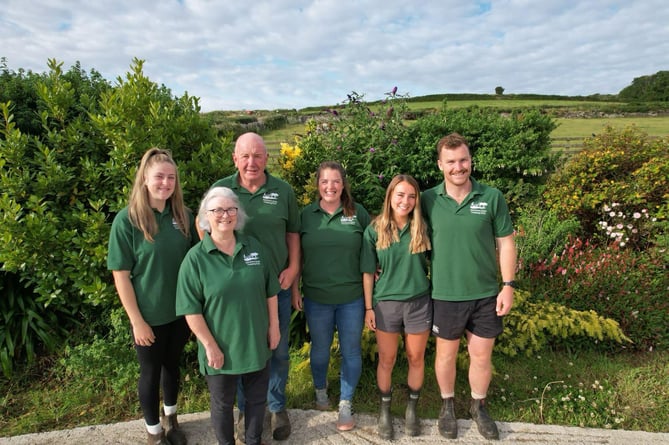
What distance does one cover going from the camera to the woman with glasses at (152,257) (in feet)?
8.26

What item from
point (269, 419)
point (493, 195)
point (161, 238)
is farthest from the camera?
point (269, 419)

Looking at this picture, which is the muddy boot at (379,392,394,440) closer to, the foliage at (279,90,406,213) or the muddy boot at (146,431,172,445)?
the muddy boot at (146,431,172,445)

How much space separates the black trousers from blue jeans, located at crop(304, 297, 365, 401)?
538 millimetres

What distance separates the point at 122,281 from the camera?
2.50 meters

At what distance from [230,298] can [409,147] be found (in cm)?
509

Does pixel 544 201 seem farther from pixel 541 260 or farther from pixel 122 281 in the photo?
pixel 122 281

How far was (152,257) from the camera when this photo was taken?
254 centimetres

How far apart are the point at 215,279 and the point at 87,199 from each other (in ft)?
6.88

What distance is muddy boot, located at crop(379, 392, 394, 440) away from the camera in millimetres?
3043

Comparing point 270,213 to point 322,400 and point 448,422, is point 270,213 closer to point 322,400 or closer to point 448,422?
point 322,400

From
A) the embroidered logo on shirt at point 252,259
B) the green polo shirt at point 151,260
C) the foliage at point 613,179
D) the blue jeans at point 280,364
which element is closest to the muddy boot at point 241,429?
the blue jeans at point 280,364

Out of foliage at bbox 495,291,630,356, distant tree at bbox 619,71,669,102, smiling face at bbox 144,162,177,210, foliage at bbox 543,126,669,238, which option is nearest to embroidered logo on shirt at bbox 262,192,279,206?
smiling face at bbox 144,162,177,210

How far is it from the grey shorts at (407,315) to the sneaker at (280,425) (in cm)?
106

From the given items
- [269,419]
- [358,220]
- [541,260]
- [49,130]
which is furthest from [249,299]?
[541,260]
